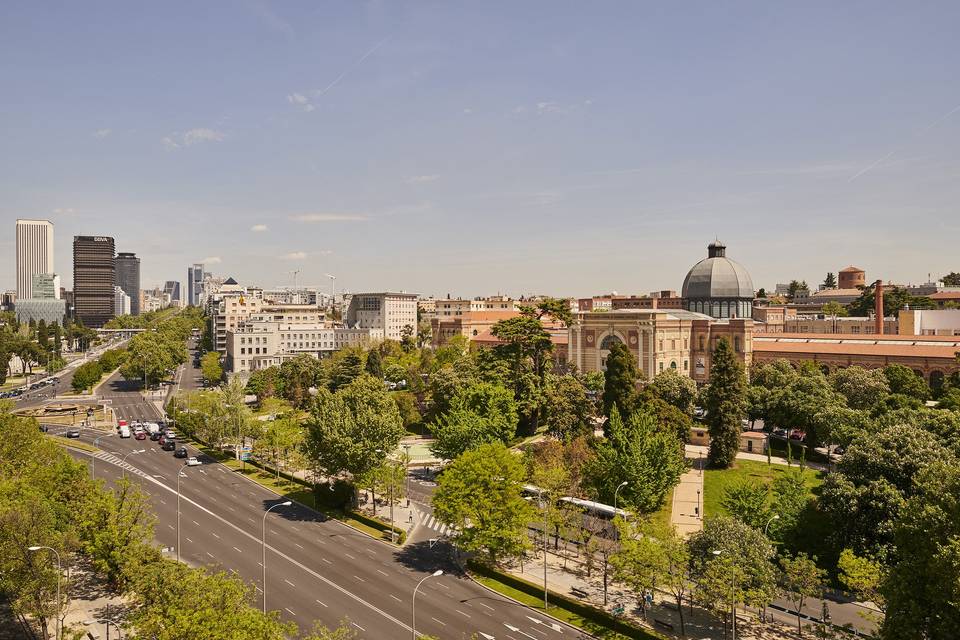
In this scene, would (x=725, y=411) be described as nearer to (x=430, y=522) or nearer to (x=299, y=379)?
(x=430, y=522)

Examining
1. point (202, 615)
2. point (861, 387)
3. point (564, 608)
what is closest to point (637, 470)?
point (564, 608)

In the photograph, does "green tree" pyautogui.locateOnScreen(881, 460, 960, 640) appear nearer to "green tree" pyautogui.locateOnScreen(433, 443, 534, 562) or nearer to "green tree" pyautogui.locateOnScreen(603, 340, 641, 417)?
"green tree" pyautogui.locateOnScreen(433, 443, 534, 562)

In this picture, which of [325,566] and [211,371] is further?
[211,371]

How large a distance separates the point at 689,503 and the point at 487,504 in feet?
88.9

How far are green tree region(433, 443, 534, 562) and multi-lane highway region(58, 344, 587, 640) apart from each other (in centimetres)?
368

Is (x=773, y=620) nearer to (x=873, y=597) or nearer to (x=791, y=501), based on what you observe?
(x=873, y=597)

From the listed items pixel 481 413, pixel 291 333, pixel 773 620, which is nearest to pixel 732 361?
pixel 481 413

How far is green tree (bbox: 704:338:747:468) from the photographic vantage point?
246ft

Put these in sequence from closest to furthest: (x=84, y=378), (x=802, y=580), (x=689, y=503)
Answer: (x=802, y=580) → (x=689, y=503) → (x=84, y=378)

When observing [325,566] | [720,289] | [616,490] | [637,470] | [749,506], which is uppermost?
[720,289]

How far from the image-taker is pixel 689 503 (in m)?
65.3

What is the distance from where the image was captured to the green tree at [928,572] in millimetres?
29453

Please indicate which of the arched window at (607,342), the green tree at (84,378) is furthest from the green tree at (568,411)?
the green tree at (84,378)

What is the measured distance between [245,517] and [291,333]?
12265cm
